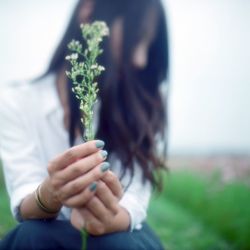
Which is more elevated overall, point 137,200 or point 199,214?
point 137,200

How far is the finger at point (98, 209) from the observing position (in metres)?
0.83

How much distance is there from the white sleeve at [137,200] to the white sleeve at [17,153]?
0.23 m

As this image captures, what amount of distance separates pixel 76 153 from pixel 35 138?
549 mm

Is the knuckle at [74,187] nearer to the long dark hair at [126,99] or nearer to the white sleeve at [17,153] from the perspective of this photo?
the white sleeve at [17,153]

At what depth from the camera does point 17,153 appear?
119cm

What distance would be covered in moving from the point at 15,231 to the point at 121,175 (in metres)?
0.36

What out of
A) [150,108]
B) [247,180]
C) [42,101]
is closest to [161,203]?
[247,180]

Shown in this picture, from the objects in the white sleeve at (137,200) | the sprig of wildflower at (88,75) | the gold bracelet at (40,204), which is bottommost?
the white sleeve at (137,200)

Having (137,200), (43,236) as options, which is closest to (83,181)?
(43,236)

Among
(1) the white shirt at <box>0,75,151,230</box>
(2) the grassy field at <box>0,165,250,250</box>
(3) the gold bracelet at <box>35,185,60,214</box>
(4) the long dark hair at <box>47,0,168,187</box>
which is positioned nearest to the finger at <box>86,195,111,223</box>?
(3) the gold bracelet at <box>35,185,60,214</box>

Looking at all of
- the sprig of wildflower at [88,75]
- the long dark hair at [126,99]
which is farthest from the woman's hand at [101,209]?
the long dark hair at [126,99]

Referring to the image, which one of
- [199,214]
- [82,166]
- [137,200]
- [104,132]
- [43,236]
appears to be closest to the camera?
[82,166]

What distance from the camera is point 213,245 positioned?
2072 mm

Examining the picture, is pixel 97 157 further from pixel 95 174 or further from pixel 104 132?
pixel 104 132
